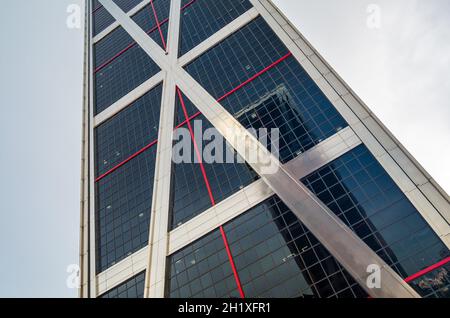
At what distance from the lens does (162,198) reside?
3309 centimetres

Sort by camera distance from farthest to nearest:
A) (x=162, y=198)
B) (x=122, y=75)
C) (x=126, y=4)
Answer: (x=126, y=4) < (x=122, y=75) < (x=162, y=198)

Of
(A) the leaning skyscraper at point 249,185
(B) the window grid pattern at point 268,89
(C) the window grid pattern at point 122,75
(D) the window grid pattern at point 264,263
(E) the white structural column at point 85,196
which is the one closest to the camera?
(A) the leaning skyscraper at point 249,185

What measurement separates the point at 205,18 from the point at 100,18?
89.0ft

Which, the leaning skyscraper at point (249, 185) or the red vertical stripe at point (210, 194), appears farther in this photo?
the red vertical stripe at point (210, 194)

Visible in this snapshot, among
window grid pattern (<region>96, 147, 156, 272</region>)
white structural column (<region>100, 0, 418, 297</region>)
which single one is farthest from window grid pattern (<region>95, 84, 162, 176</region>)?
white structural column (<region>100, 0, 418, 297</region>)

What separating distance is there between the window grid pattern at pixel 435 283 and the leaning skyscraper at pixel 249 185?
0.06m

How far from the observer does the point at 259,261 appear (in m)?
25.7

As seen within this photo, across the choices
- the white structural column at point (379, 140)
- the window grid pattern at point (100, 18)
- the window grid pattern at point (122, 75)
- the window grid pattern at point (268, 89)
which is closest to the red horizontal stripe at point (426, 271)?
the white structural column at point (379, 140)

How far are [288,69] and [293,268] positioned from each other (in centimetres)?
1808

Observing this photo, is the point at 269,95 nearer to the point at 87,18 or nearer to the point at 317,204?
the point at 317,204

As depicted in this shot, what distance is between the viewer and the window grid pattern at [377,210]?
22.1 metres

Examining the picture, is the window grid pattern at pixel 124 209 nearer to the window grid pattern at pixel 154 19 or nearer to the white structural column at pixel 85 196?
the white structural column at pixel 85 196

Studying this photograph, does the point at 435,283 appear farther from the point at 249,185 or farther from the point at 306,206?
the point at 249,185

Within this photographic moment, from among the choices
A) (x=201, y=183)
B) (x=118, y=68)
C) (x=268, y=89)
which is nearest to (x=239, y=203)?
(x=201, y=183)
